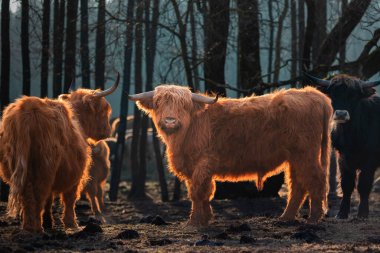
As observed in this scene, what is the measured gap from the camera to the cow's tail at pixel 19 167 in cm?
686

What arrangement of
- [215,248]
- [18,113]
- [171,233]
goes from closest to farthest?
[215,248] → [18,113] → [171,233]

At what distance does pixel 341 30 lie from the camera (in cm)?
1266

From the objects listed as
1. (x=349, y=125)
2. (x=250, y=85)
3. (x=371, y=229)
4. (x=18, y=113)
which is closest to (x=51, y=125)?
(x=18, y=113)

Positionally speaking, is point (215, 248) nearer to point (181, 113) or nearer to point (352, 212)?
point (181, 113)

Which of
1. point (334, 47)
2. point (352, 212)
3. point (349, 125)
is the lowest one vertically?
point (352, 212)

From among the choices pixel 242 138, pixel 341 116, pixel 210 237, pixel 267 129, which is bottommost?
pixel 210 237

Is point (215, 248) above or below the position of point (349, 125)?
below

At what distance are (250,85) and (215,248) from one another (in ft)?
24.2

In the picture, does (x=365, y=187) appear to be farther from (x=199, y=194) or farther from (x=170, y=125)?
(x=170, y=125)

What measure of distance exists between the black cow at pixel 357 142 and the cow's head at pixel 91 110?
2594 millimetres

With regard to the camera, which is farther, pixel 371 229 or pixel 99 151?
pixel 99 151

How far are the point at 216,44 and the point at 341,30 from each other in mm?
2116

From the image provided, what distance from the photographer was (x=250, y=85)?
522 inches

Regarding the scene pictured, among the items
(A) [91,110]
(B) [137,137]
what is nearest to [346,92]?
(A) [91,110]
